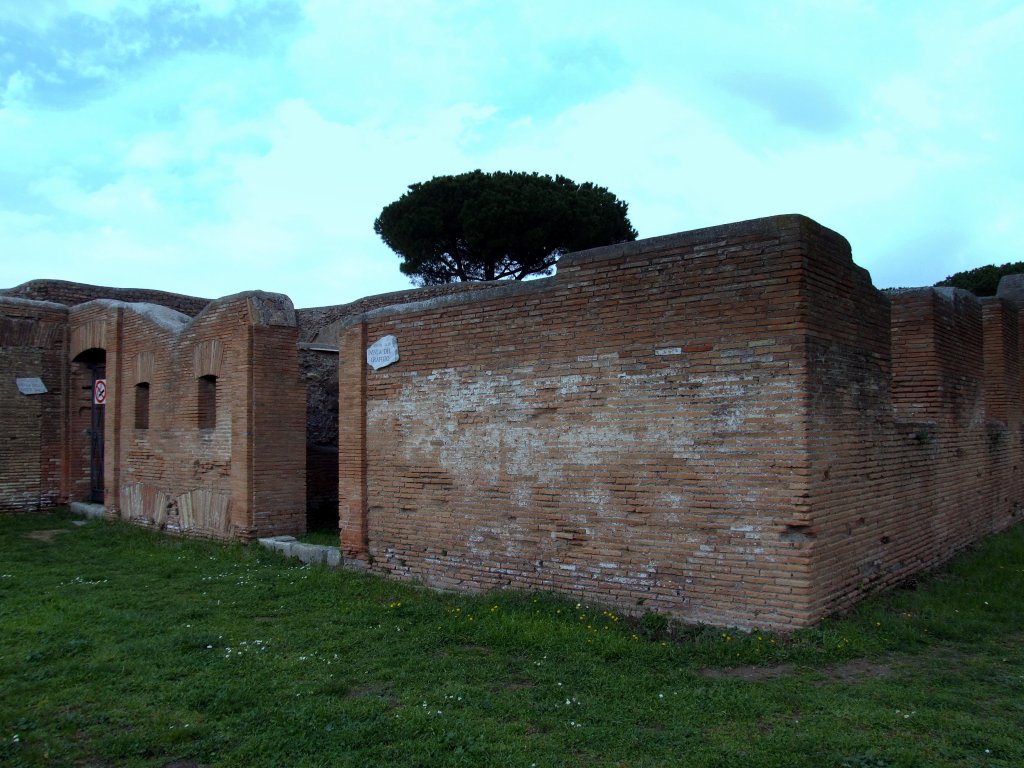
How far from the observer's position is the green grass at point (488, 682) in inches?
153

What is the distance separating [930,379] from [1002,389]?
3248mm

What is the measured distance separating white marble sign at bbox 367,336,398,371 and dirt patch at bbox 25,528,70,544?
6.25 m

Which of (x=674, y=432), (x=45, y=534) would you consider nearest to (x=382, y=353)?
(x=674, y=432)

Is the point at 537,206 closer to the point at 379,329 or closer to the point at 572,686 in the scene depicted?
the point at 379,329

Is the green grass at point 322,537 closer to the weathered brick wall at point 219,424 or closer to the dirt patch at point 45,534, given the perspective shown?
the weathered brick wall at point 219,424

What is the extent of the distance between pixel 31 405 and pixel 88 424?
962 mm

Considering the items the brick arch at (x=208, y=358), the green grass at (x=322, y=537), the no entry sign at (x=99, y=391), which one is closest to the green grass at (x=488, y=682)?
the green grass at (x=322, y=537)

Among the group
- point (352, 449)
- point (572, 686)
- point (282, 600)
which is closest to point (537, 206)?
point (352, 449)

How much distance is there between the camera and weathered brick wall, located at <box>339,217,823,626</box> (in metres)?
5.53

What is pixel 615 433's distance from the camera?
6.30m

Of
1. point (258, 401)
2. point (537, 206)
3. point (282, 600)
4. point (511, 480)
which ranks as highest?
point (537, 206)

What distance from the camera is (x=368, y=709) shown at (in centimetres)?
441

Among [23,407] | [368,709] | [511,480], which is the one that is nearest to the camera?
[368,709]

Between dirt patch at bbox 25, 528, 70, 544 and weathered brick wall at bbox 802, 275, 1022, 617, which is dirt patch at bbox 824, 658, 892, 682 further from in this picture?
dirt patch at bbox 25, 528, 70, 544
